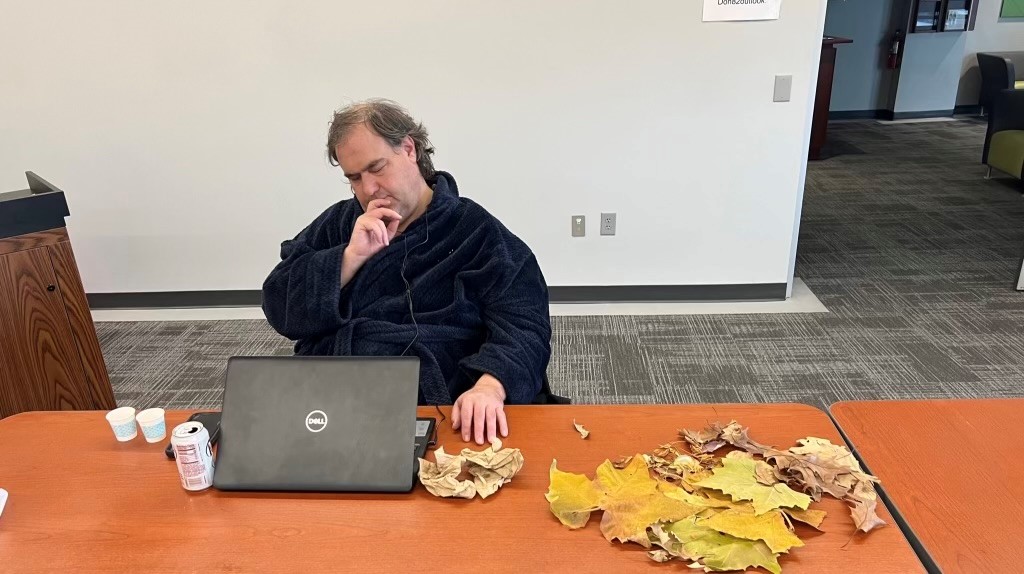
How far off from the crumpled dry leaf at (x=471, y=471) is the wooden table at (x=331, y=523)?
2 cm

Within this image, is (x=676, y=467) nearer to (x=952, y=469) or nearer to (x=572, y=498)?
(x=572, y=498)

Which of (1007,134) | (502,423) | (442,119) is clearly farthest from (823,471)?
(1007,134)

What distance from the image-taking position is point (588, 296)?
336 cm

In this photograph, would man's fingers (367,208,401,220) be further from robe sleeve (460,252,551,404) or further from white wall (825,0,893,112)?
white wall (825,0,893,112)

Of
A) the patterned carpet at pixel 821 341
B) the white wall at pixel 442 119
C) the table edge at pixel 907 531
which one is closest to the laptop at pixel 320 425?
the table edge at pixel 907 531

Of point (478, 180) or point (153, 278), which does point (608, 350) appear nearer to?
point (478, 180)

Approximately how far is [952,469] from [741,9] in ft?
7.66

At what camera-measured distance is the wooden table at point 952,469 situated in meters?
0.86

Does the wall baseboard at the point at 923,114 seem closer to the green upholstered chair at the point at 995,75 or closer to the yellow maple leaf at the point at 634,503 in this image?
the green upholstered chair at the point at 995,75

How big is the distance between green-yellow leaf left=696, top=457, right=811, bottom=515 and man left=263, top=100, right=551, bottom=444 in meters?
0.47

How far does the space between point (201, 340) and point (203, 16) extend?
1427 millimetres

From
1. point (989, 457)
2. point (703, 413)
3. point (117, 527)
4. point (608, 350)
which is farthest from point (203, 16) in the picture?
point (989, 457)

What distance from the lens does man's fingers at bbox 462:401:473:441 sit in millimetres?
1132

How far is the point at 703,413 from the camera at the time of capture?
3.82ft
